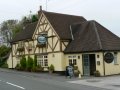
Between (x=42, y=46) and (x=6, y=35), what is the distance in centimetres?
4389

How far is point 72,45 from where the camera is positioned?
39.8m

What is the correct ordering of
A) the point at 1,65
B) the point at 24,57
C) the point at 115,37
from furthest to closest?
the point at 1,65
the point at 24,57
the point at 115,37

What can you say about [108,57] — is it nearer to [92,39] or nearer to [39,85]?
[92,39]

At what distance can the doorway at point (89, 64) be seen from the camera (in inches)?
1460

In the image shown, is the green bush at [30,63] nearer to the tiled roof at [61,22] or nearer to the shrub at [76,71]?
the tiled roof at [61,22]

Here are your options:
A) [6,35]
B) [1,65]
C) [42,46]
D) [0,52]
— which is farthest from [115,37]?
[6,35]

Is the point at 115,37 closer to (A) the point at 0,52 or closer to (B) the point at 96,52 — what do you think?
(B) the point at 96,52

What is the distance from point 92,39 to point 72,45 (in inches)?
127

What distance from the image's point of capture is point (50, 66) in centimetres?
4184

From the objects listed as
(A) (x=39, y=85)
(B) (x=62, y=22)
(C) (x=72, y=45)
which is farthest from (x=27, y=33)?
(A) (x=39, y=85)

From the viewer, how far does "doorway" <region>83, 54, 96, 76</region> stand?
37072 mm

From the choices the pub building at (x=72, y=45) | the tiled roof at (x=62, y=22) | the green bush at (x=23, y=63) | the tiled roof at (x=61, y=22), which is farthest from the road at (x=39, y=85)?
the green bush at (x=23, y=63)

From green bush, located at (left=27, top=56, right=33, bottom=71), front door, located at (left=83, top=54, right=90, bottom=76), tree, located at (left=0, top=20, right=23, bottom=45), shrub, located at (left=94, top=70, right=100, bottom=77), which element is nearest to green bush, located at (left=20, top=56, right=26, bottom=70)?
green bush, located at (left=27, top=56, right=33, bottom=71)

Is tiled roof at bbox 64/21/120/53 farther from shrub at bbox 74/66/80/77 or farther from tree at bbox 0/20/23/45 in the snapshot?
tree at bbox 0/20/23/45
